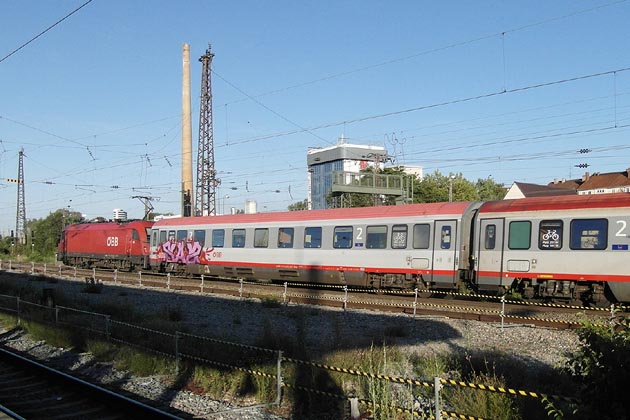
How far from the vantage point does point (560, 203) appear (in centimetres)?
1783

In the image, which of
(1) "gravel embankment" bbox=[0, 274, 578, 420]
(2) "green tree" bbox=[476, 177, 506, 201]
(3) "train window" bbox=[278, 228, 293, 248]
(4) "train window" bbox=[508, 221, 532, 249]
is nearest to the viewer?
(1) "gravel embankment" bbox=[0, 274, 578, 420]

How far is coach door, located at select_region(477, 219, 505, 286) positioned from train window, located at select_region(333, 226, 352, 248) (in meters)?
5.62

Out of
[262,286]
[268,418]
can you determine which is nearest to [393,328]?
[268,418]

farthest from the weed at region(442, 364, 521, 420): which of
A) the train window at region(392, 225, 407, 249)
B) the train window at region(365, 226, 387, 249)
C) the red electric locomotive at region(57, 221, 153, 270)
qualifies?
the red electric locomotive at region(57, 221, 153, 270)

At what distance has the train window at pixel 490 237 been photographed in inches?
749

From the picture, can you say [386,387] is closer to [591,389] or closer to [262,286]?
[591,389]

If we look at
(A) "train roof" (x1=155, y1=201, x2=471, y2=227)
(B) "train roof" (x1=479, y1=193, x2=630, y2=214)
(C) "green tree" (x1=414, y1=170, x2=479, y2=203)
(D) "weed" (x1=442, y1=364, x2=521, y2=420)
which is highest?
(C) "green tree" (x1=414, y1=170, x2=479, y2=203)

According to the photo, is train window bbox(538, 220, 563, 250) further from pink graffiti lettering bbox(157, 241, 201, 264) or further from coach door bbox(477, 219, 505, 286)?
pink graffiti lettering bbox(157, 241, 201, 264)

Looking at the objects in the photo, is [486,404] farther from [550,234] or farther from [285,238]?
[285,238]

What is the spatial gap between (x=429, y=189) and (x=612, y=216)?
52.5m

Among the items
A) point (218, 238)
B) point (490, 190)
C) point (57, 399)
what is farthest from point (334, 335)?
point (490, 190)

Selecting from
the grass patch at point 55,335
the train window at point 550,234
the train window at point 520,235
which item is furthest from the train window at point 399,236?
the grass patch at point 55,335

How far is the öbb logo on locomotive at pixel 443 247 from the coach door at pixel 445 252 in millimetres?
35

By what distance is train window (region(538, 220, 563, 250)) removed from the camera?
17625 millimetres
